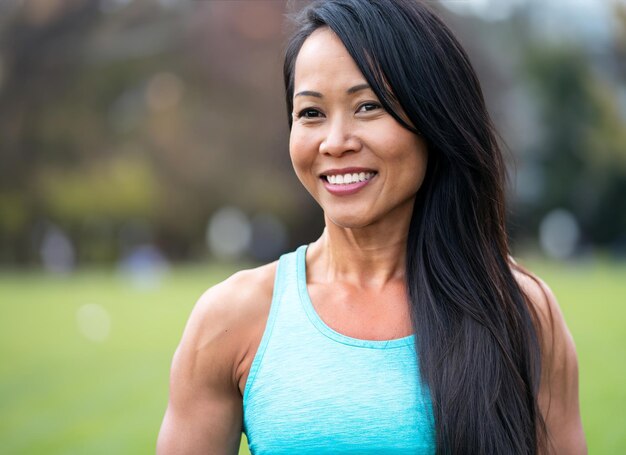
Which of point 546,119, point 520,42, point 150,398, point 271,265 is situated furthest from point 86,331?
point 520,42

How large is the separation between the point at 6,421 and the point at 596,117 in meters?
Result: 29.3

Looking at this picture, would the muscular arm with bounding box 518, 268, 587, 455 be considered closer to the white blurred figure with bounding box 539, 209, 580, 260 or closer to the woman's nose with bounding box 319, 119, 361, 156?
the woman's nose with bounding box 319, 119, 361, 156

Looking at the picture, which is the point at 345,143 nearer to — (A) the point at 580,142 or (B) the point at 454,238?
(B) the point at 454,238

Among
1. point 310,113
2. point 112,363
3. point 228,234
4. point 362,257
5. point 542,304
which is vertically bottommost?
point 112,363

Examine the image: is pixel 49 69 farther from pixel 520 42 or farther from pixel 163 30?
pixel 520 42

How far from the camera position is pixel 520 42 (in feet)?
117

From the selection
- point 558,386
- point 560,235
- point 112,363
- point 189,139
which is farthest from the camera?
point 189,139

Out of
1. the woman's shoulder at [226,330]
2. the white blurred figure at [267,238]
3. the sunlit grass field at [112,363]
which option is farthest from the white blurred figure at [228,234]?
the woman's shoulder at [226,330]

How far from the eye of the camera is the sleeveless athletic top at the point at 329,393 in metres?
2.39

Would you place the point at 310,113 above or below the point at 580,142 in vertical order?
below

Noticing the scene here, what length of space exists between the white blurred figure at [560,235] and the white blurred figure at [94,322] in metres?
19.6

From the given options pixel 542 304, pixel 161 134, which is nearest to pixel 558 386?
pixel 542 304

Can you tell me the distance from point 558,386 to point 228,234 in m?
31.1

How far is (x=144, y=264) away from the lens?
29047mm
